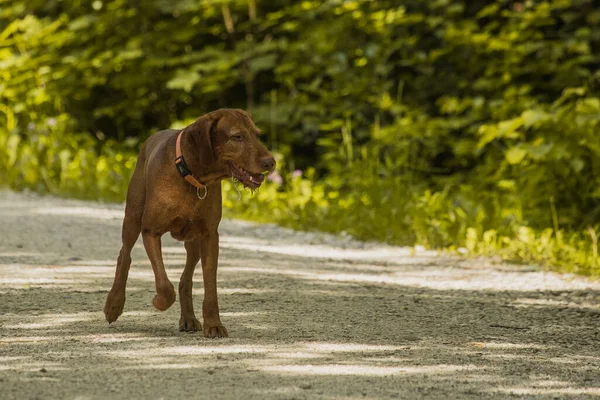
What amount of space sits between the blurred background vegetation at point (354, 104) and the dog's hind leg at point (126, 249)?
391 centimetres

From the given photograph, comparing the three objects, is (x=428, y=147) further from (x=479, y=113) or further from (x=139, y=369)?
(x=139, y=369)

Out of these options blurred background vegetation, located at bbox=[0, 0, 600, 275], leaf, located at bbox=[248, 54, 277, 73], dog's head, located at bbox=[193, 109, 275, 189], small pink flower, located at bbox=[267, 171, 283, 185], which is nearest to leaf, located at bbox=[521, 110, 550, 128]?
blurred background vegetation, located at bbox=[0, 0, 600, 275]

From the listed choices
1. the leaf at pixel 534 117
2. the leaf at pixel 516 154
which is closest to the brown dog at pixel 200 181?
the leaf at pixel 534 117

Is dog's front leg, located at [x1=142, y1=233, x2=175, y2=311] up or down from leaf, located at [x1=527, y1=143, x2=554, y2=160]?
down

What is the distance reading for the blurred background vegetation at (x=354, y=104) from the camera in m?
9.45

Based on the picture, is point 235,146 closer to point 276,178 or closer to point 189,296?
point 189,296

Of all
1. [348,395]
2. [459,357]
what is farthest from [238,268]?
[348,395]

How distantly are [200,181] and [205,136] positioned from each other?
0.22 m

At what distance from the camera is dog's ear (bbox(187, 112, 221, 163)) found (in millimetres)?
5277

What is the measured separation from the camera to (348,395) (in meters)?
4.31

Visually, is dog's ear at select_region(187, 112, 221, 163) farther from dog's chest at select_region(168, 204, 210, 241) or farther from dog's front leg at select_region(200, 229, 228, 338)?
dog's front leg at select_region(200, 229, 228, 338)

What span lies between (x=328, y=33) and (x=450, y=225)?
449 centimetres

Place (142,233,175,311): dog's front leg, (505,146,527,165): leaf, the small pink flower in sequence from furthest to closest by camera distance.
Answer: the small pink flower < (505,146,527,165): leaf < (142,233,175,311): dog's front leg

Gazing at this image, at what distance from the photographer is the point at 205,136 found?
527 cm
